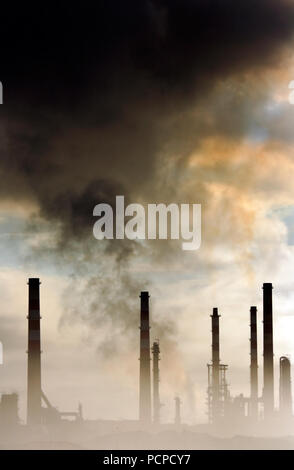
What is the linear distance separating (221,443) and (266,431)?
6909mm

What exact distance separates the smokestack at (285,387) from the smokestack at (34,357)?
13.8 metres

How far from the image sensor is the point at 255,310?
51.5 meters

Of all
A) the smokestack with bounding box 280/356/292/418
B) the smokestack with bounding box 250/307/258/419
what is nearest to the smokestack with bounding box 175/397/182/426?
the smokestack with bounding box 250/307/258/419

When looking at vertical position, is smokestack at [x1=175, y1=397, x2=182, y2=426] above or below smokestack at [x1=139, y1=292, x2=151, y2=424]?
below

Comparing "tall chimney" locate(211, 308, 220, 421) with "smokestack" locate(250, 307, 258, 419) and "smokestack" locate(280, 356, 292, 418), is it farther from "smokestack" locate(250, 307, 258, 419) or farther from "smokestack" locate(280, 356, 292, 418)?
"smokestack" locate(280, 356, 292, 418)

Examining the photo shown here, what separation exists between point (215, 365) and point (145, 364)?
6.72 m

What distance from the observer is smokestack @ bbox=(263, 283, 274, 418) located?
46969mm

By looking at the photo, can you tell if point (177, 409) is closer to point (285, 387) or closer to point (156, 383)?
point (156, 383)

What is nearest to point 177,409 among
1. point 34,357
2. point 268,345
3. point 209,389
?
point 209,389

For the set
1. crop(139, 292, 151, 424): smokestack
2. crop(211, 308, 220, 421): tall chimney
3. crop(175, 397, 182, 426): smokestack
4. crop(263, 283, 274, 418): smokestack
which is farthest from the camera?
crop(175, 397, 182, 426): smokestack

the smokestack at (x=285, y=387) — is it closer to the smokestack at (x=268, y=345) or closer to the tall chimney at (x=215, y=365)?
the smokestack at (x=268, y=345)

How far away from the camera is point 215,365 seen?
51688 millimetres

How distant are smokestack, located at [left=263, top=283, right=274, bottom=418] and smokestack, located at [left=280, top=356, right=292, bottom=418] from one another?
130 cm

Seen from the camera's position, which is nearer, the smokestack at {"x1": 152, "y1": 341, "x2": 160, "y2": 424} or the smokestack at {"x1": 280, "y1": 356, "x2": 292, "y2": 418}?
the smokestack at {"x1": 280, "y1": 356, "x2": 292, "y2": 418}
